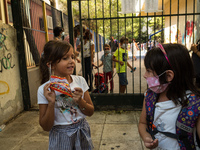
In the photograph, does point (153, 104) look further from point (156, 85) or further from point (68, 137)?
point (68, 137)

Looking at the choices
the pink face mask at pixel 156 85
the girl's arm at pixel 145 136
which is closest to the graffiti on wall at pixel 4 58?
the girl's arm at pixel 145 136

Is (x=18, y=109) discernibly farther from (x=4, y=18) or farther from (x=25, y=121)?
(x=4, y=18)

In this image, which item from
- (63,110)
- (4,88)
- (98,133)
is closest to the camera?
(63,110)

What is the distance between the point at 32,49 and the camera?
18.2ft

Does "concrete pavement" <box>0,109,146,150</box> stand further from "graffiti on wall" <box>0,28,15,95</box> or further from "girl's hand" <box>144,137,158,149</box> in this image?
"girl's hand" <box>144,137,158,149</box>

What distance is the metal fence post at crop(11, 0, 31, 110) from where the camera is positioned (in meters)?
4.62

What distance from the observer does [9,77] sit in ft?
14.1

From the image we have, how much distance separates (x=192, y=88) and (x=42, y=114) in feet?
3.71

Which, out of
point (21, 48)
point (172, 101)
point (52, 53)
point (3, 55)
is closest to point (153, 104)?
point (172, 101)

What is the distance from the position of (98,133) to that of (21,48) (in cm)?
271

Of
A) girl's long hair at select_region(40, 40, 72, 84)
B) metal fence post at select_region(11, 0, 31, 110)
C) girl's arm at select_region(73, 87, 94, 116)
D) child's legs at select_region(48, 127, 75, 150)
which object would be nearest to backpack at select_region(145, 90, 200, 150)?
girl's arm at select_region(73, 87, 94, 116)

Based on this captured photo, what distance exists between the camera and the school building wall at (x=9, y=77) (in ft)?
13.3

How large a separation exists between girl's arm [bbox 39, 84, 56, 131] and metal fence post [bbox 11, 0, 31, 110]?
3.45 meters

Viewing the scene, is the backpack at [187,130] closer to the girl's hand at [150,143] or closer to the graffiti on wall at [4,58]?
the girl's hand at [150,143]
